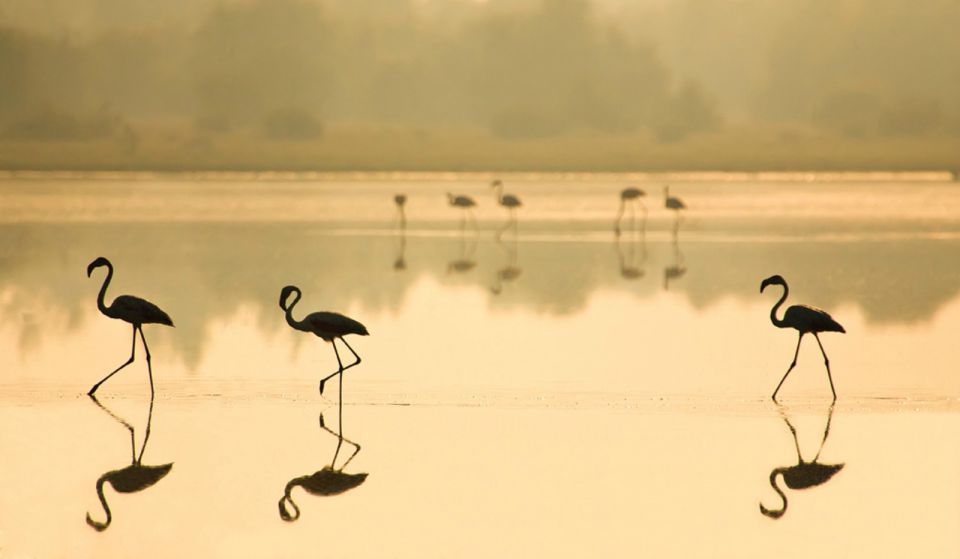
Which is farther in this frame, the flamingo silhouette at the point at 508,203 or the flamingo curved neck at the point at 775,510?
the flamingo silhouette at the point at 508,203

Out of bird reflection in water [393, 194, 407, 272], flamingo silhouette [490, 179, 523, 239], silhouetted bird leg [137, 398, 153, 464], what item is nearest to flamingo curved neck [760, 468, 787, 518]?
silhouetted bird leg [137, 398, 153, 464]

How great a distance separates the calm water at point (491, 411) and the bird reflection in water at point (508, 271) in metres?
0.15

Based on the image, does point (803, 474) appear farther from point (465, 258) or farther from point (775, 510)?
point (465, 258)

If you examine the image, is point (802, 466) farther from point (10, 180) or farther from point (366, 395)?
point (10, 180)

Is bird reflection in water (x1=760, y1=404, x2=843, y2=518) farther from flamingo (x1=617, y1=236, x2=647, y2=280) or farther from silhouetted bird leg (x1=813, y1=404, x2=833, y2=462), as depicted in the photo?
flamingo (x1=617, y1=236, x2=647, y2=280)

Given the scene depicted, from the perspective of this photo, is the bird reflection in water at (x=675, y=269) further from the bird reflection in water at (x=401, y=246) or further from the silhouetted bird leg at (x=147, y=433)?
the silhouetted bird leg at (x=147, y=433)

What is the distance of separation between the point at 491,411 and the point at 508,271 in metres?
12.2

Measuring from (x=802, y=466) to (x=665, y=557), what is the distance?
83.0 inches

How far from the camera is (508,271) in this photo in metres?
22.9

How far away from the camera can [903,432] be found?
1004 centimetres

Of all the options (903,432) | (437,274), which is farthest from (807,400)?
(437,274)

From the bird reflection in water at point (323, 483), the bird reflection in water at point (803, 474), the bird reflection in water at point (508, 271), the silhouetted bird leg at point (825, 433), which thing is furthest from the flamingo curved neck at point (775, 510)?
the bird reflection in water at point (508, 271)

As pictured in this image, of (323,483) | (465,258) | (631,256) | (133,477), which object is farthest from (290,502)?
(631,256)

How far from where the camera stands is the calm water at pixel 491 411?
7.74 meters
